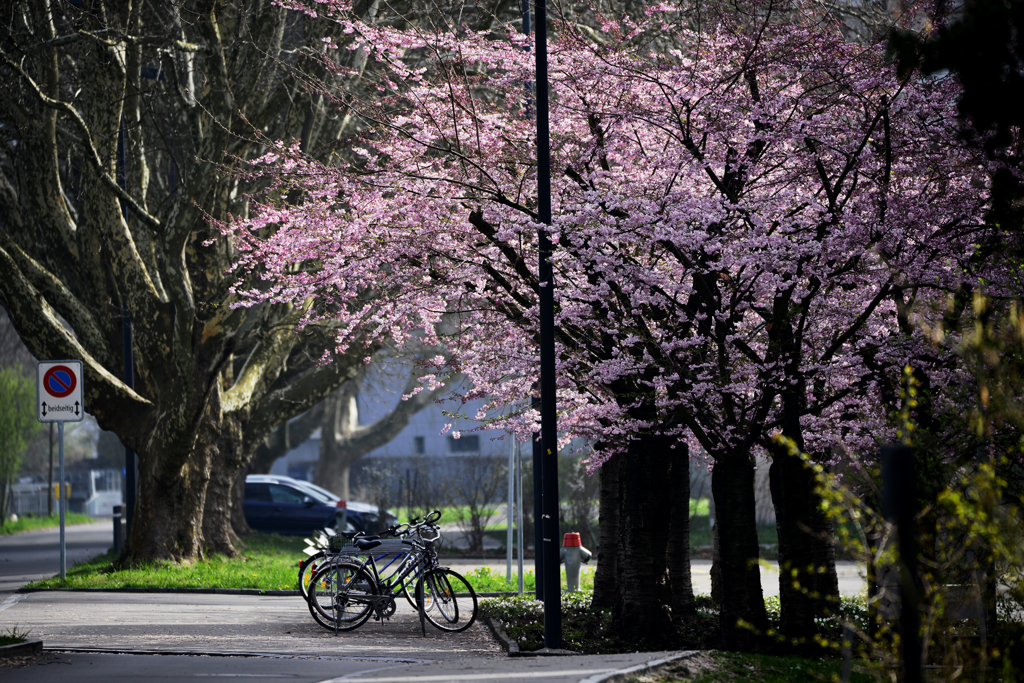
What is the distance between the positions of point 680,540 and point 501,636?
8.89 feet

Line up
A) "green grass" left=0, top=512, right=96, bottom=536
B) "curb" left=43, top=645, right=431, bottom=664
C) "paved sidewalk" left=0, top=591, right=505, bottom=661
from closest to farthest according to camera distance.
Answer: "curb" left=43, top=645, right=431, bottom=664 → "paved sidewalk" left=0, top=591, right=505, bottom=661 → "green grass" left=0, top=512, right=96, bottom=536

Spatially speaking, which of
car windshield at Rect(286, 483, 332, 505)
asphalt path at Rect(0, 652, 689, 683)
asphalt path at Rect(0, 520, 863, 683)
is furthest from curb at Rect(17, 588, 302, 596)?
car windshield at Rect(286, 483, 332, 505)

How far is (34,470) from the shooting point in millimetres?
70500

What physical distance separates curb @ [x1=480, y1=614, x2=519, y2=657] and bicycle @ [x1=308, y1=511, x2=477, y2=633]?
0.28 m

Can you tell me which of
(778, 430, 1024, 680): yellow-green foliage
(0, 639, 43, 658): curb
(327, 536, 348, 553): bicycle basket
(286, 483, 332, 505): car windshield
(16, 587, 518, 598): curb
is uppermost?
(778, 430, 1024, 680): yellow-green foliage

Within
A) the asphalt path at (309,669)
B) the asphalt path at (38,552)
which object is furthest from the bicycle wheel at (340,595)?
the asphalt path at (38,552)

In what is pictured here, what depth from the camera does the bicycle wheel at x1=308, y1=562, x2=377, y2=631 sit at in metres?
12.0

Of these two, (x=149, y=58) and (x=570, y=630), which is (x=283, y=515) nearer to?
(x=149, y=58)

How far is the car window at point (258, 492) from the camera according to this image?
90.6ft

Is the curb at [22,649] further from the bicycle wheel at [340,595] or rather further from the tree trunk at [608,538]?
the tree trunk at [608,538]

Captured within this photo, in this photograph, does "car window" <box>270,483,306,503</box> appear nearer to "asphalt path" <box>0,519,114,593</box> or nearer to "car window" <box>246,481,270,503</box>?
"car window" <box>246,481,270,503</box>

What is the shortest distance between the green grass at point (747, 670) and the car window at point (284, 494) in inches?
753

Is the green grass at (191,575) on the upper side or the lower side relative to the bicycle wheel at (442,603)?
lower

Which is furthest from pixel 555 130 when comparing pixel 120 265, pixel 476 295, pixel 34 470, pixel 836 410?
pixel 34 470
